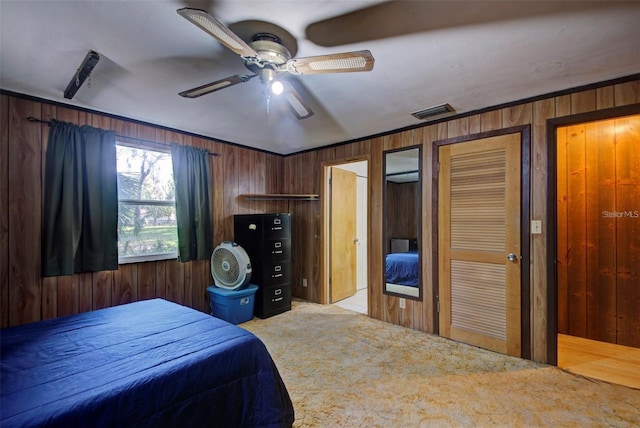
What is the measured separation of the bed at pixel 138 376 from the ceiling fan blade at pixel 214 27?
1548mm

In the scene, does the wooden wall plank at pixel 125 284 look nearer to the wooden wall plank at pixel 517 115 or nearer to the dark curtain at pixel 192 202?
the dark curtain at pixel 192 202

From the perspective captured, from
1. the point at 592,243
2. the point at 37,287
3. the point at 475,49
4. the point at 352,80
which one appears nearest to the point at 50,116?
the point at 37,287

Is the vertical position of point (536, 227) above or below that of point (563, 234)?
above

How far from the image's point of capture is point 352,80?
217cm

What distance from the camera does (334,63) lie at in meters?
1.53

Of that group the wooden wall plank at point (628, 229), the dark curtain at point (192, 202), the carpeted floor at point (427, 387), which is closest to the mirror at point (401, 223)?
the carpeted floor at point (427, 387)

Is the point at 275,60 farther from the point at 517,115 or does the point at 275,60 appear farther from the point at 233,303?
the point at 233,303

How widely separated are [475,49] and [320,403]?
2503 mm

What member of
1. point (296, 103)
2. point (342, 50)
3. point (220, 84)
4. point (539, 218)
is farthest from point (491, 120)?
point (220, 84)

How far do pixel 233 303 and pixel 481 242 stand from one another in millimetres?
2732

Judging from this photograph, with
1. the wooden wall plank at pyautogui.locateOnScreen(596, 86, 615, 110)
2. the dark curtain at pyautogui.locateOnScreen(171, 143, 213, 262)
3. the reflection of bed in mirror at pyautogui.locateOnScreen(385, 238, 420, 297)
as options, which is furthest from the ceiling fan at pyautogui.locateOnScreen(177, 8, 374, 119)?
the reflection of bed in mirror at pyautogui.locateOnScreen(385, 238, 420, 297)

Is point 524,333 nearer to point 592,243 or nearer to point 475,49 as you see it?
point 592,243

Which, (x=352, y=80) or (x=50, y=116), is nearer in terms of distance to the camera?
(x=352, y=80)

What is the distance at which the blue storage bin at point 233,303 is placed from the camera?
10.9 feet
